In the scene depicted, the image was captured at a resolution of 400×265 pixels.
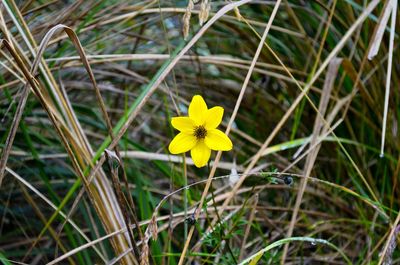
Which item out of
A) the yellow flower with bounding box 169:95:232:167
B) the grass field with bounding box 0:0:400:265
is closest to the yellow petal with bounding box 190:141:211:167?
the yellow flower with bounding box 169:95:232:167

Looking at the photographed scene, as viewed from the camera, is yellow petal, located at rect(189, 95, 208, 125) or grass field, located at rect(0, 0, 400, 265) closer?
yellow petal, located at rect(189, 95, 208, 125)

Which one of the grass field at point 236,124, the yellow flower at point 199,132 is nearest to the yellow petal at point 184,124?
the yellow flower at point 199,132

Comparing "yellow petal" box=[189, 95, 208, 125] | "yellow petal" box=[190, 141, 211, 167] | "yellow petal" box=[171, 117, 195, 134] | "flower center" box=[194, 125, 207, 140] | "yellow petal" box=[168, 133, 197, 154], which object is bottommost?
"yellow petal" box=[190, 141, 211, 167]

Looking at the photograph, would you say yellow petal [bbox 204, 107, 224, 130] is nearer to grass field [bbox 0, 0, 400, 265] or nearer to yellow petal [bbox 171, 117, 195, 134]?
yellow petal [bbox 171, 117, 195, 134]

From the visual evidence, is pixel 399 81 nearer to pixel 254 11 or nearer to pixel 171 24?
pixel 254 11

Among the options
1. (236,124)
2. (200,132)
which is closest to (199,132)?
(200,132)

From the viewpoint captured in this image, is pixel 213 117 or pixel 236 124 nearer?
pixel 213 117

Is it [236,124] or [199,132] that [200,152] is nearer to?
[199,132]

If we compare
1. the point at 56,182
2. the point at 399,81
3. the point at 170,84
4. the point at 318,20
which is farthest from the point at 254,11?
the point at 56,182
